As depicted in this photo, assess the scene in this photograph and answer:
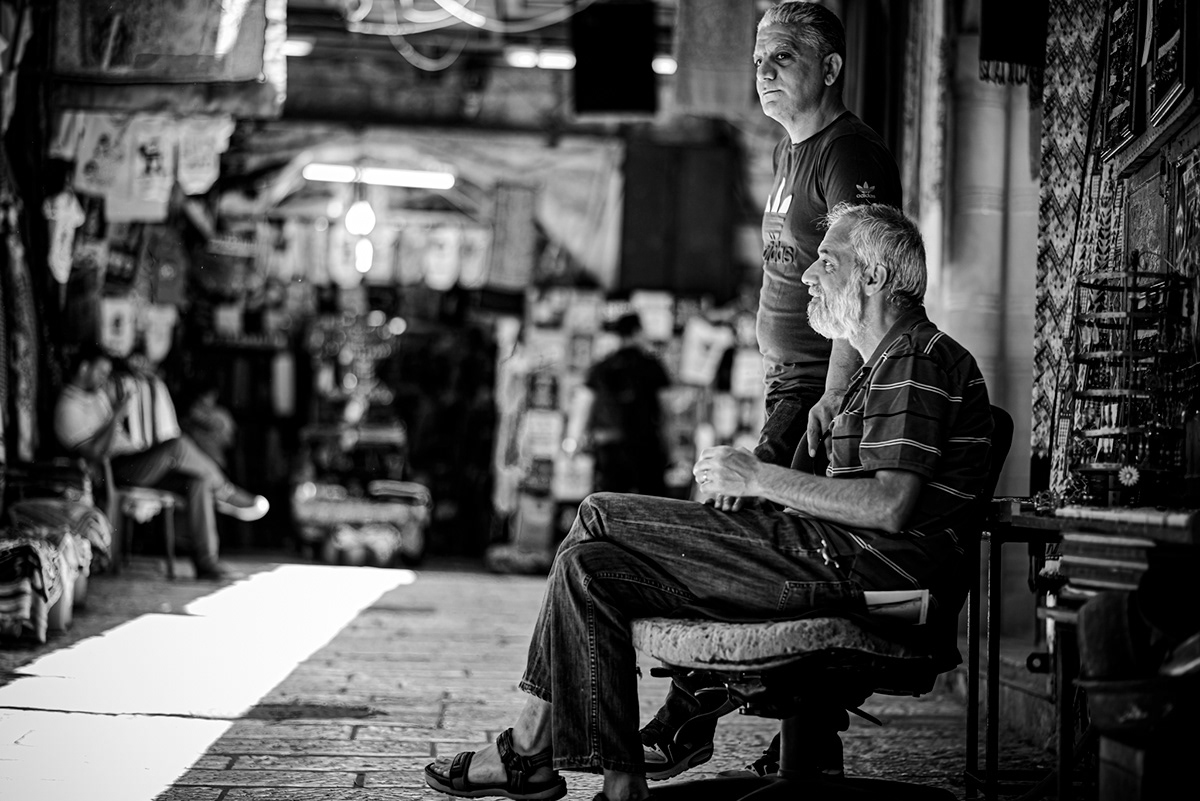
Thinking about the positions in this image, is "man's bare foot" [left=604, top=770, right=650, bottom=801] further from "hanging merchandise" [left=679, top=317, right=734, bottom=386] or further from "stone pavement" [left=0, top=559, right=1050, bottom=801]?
"hanging merchandise" [left=679, top=317, right=734, bottom=386]

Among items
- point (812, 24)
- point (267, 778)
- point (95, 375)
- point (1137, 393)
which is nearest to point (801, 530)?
point (1137, 393)

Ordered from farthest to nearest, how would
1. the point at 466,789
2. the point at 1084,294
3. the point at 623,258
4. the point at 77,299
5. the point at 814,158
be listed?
the point at 623,258 < the point at 77,299 < the point at 1084,294 < the point at 814,158 < the point at 466,789

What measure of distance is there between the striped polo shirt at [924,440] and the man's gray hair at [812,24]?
3.09 ft

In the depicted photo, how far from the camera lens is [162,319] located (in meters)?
10.7

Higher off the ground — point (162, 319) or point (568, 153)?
point (568, 153)

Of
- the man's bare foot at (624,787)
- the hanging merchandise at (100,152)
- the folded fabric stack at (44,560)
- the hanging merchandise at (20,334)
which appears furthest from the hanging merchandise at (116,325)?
the man's bare foot at (624,787)

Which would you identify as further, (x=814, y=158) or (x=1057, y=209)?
(x=1057, y=209)

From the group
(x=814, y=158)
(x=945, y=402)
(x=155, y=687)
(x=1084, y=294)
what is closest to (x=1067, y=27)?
(x=1084, y=294)

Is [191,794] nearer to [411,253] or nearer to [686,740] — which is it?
[686,740]

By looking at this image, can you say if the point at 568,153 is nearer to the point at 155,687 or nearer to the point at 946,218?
the point at 946,218

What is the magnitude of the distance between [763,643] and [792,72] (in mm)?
1529

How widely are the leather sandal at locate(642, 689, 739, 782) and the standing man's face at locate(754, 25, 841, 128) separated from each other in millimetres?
1505

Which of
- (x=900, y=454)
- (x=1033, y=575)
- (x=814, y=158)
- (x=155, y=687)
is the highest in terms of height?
(x=814, y=158)

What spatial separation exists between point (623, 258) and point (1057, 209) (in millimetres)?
7816
